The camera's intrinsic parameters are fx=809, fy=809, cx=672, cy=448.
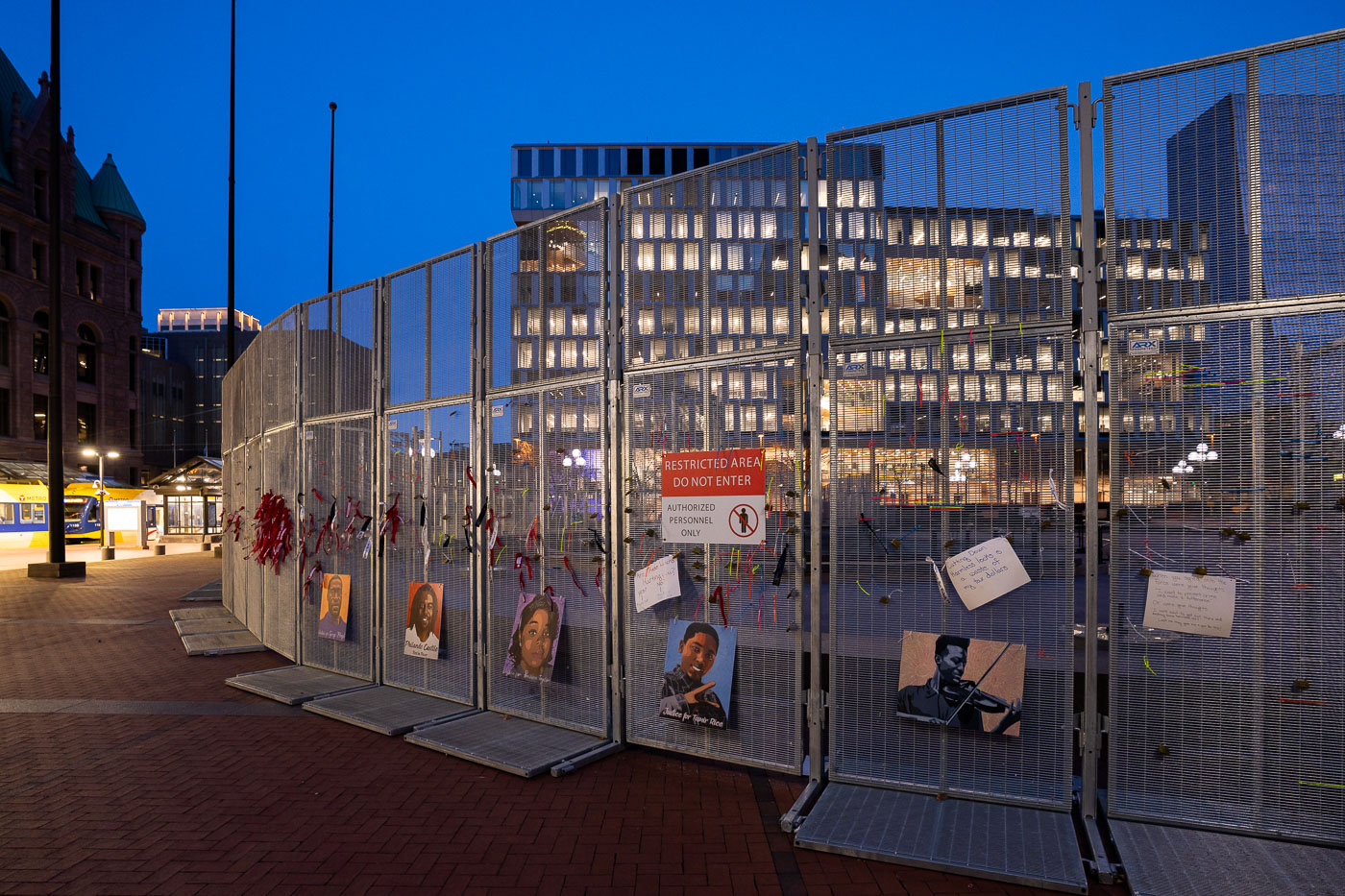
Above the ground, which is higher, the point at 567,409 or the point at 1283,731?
the point at 567,409

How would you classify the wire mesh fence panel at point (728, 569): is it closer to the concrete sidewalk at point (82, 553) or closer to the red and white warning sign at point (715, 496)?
the red and white warning sign at point (715, 496)

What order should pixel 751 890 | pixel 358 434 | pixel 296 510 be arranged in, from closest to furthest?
pixel 751 890 → pixel 358 434 → pixel 296 510

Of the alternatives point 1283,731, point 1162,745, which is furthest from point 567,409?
point 1283,731

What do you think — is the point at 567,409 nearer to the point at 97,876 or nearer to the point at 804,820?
the point at 804,820

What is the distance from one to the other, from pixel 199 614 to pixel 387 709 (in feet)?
24.8

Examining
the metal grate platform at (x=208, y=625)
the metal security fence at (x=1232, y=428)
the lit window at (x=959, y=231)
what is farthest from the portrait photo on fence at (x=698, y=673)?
the metal grate platform at (x=208, y=625)

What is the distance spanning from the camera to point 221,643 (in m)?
9.91

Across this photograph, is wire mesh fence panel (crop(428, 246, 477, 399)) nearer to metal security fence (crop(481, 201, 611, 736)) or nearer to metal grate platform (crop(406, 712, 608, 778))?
metal security fence (crop(481, 201, 611, 736))

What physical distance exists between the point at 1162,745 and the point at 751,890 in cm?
224

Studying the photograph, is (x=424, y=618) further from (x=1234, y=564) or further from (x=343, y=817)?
(x=1234, y=564)

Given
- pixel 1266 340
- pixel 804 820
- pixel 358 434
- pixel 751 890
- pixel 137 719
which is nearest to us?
pixel 751 890

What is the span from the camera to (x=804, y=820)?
427 cm

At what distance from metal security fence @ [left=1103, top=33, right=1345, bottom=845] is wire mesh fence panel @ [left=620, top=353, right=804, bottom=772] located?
5.73ft

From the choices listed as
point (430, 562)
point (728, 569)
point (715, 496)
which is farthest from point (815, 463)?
point (430, 562)
